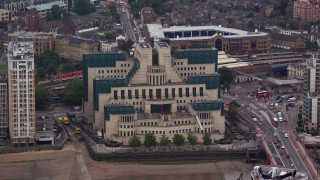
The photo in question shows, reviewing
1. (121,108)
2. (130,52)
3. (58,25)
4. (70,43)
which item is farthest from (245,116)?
(58,25)

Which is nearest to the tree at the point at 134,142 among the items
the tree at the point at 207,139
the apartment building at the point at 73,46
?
the tree at the point at 207,139

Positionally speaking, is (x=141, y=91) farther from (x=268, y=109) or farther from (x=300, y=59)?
(x=300, y=59)

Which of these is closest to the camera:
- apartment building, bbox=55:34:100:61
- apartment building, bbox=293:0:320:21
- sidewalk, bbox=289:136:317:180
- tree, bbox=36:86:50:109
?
sidewalk, bbox=289:136:317:180

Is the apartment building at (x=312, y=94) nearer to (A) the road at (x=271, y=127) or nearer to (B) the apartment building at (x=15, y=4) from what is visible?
(A) the road at (x=271, y=127)

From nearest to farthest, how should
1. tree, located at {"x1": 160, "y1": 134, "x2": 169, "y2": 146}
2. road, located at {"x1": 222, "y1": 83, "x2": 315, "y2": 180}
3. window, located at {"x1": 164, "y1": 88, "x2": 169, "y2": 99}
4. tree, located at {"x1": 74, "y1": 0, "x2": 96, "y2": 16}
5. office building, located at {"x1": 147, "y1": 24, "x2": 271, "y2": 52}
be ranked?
road, located at {"x1": 222, "y1": 83, "x2": 315, "y2": 180} < tree, located at {"x1": 160, "y1": 134, "x2": 169, "y2": 146} < window, located at {"x1": 164, "y1": 88, "x2": 169, "y2": 99} < office building, located at {"x1": 147, "y1": 24, "x2": 271, "y2": 52} < tree, located at {"x1": 74, "y1": 0, "x2": 96, "y2": 16}

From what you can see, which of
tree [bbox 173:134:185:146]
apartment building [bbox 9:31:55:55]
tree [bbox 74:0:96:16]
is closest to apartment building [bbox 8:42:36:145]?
tree [bbox 173:134:185:146]

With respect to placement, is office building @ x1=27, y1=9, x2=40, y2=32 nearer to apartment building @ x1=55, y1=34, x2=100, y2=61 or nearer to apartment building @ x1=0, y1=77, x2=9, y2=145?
apartment building @ x1=55, y1=34, x2=100, y2=61

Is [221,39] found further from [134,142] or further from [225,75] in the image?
[134,142]
